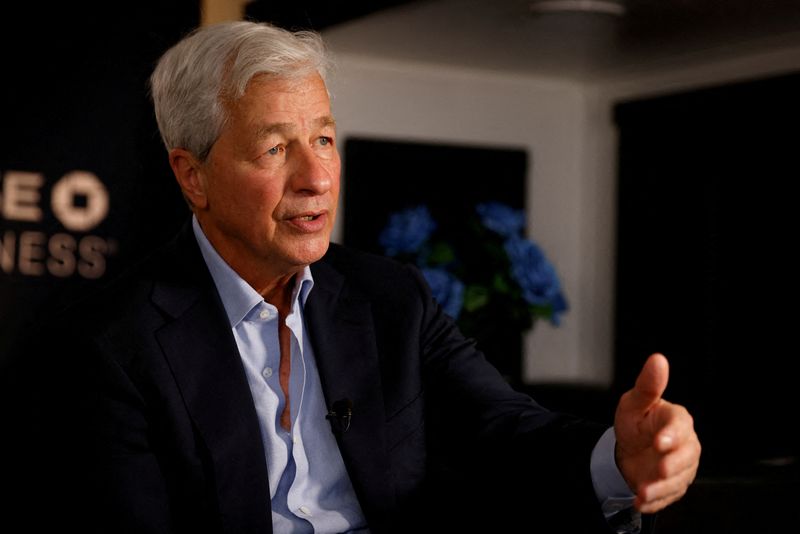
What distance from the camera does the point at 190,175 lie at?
1855mm

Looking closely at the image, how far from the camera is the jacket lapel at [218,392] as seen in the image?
1.69m

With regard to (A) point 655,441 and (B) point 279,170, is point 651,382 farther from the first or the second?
(B) point 279,170

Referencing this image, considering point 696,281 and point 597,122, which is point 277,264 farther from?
point 597,122

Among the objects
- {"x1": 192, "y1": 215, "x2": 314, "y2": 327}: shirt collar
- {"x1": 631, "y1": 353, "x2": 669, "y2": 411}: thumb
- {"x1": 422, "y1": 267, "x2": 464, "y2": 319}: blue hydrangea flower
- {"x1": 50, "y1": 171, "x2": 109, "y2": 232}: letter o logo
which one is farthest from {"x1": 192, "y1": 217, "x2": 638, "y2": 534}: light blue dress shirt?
{"x1": 50, "y1": 171, "x2": 109, "y2": 232}: letter o logo

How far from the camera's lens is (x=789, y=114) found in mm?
4500

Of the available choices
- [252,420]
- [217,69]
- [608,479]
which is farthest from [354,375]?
[217,69]

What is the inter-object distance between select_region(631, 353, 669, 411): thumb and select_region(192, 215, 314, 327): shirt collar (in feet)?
2.15

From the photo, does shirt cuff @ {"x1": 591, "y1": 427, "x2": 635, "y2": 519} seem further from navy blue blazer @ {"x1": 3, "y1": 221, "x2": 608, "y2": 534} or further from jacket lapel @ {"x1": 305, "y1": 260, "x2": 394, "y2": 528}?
jacket lapel @ {"x1": 305, "y1": 260, "x2": 394, "y2": 528}

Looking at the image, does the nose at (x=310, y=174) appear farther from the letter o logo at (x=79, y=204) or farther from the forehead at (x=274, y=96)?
the letter o logo at (x=79, y=204)

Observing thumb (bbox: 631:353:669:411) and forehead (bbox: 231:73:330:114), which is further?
forehead (bbox: 231:73:330:114)

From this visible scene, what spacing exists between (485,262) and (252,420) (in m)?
2.16

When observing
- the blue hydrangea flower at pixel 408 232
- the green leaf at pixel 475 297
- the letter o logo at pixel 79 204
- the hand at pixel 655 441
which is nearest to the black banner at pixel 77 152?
the letter o logo at pixel 79 204

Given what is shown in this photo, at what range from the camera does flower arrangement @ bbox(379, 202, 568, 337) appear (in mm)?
3707

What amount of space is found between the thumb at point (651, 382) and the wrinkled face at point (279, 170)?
0.58 m
